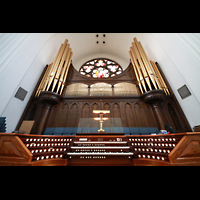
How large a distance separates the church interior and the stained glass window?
195 centimetres

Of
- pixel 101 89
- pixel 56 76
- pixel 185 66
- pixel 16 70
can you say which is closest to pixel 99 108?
pixel 101 89

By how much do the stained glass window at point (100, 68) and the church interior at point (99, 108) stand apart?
1949mm

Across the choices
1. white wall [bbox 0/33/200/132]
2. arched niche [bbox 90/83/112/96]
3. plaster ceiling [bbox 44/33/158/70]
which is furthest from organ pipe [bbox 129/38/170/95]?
plaster ceiling [bbox 44/33/158/70]

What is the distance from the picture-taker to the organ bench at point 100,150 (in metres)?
1.85

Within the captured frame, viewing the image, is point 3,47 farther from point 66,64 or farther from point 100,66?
point 100,66

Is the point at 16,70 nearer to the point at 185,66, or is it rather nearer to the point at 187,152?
the point at 187,152

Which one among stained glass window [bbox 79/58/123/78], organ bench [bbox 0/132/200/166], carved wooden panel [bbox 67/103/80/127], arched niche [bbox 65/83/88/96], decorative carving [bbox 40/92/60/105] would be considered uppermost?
stained glass window [bbox 79/58/123/78]

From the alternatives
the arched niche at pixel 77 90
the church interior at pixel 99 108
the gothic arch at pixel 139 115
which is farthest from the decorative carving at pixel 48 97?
the gothic arch at pixel 139 115

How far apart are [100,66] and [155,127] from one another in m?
7.43

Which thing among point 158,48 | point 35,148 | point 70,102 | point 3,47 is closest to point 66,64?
point 70,102

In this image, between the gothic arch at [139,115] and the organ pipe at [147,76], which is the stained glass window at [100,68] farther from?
the gothic arch at [139,115]

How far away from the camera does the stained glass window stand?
865 cm

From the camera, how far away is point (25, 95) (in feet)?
16.0

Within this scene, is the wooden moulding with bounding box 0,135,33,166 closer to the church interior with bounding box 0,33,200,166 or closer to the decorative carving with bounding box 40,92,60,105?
the church interior with bounding box 0,33,200,166
